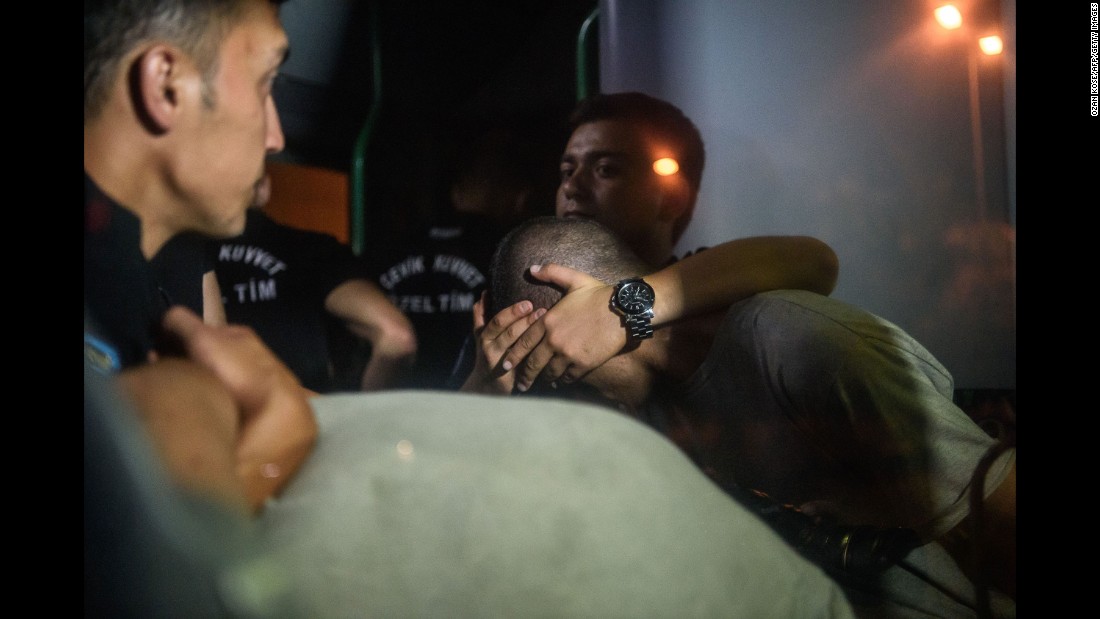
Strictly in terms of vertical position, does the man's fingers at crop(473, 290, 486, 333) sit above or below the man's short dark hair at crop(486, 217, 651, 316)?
below

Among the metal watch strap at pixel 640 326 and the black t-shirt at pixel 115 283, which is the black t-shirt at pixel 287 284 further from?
the metal watch strap at pixel 640 326

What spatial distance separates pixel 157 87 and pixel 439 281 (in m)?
0.36

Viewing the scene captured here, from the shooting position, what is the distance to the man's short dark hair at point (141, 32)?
2.95 ft

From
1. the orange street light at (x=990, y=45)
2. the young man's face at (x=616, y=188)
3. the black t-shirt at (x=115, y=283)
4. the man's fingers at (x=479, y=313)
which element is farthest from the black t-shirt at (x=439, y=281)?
the orange street light at (x=990, y=45)

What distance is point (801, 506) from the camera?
41.1 inches

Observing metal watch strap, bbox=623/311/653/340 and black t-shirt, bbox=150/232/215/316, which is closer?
black t-shirt, bbox=150/232/215/316

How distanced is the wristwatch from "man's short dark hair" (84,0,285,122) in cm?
51

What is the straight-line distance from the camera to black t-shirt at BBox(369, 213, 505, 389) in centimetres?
100

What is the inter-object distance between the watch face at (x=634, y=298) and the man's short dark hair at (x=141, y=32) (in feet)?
1.69

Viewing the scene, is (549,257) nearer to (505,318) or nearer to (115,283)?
(505,318)

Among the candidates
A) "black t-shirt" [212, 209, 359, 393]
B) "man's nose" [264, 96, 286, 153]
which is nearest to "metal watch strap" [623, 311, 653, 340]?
"black t-shirt" [212, 209, 359, 393]

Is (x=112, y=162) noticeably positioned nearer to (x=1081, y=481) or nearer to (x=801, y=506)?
(x=801, y=506)

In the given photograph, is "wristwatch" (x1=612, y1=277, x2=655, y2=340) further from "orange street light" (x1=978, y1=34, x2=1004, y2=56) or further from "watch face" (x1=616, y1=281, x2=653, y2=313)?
"orange street light" (x1=978, y1=34, x2=1004, y2=56)

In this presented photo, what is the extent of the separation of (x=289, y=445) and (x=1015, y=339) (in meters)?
0.95
